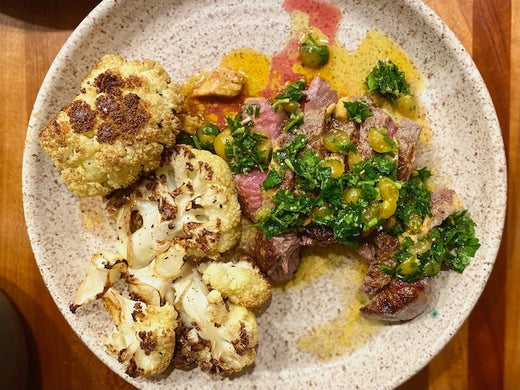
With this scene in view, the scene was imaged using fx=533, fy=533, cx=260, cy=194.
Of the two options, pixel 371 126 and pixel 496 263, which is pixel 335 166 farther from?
pixel 496 263

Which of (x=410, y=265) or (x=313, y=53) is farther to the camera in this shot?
(x=313, y=53)

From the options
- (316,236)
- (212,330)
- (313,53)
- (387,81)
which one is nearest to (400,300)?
(316,236)

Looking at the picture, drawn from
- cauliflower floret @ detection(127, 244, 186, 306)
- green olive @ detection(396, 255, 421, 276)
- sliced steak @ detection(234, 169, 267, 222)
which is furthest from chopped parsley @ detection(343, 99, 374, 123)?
cauliflower floret @ detection(127, 244, 186, 306)

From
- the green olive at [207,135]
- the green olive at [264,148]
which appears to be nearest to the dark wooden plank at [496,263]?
the green olive at [264,148]

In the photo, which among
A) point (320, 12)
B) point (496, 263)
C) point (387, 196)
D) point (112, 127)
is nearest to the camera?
point (112, 127)

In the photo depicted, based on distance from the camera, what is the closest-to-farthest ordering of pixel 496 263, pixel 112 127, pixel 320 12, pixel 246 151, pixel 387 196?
pixel 112 127 < pixel 387 196 < pixel 246 151 < pixel 320 12 < pixel 496 263

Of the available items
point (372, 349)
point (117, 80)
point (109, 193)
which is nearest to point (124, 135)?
point (117, 80)

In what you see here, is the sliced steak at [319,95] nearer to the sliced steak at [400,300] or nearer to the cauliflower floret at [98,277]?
the sliced steak at [400,300]
